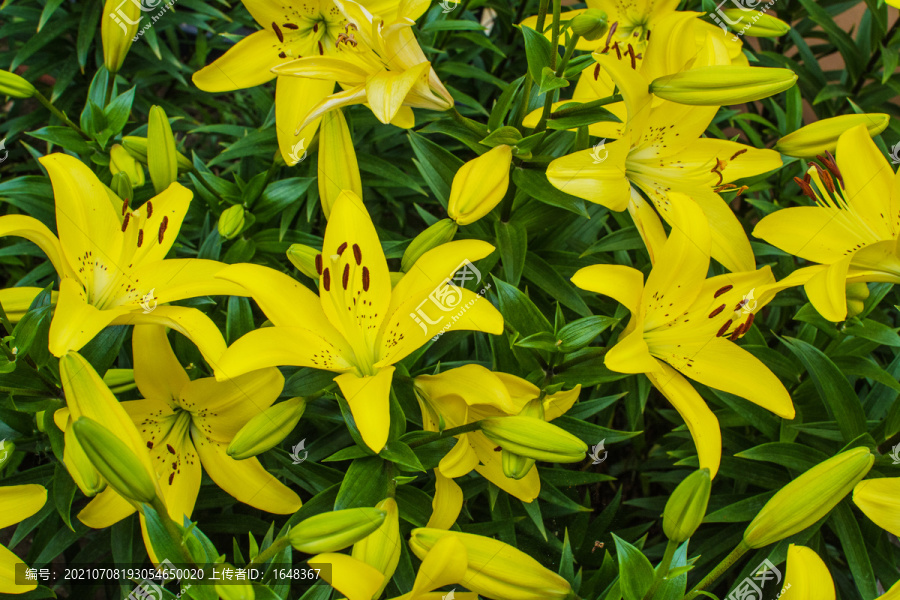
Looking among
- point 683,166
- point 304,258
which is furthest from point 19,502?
point 683,166

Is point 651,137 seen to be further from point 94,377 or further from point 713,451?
point 94,377

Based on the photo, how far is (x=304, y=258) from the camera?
0.81 meters

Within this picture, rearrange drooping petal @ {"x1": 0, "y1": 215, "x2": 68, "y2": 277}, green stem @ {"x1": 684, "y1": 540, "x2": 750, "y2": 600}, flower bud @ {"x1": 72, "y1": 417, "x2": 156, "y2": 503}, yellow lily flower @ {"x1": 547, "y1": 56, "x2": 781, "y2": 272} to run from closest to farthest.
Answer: flower bud @ {"x1": 72, "y1": 417, "x2": 156, "y2": 503}, green stem @ {"x1": 684, "y1": 540, "x2": 750, "y2": 600}, drooping petal @ {"x1": 0, "y1": 215, "x2": 68, "y2": 277}, yellow lily flower @ {"x1": 547, "y1": 56, "x2": 781, "y2": 272}

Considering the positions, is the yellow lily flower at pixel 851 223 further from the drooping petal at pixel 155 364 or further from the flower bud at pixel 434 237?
the drooping petal at pixel 155 364

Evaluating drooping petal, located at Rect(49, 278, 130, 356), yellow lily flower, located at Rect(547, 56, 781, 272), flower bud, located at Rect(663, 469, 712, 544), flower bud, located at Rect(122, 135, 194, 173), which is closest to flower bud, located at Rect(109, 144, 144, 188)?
flower bud, located at Rect(122, 135, 194, 173)

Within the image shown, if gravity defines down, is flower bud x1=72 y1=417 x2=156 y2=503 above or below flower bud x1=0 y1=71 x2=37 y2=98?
below

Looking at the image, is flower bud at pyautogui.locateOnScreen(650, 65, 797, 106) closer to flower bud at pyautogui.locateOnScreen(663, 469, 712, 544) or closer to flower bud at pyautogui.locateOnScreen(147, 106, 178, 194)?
flower bud at pyautogui.locateOnScreen(663, 469, 712, 544)

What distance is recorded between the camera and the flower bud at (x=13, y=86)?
37.9 inches

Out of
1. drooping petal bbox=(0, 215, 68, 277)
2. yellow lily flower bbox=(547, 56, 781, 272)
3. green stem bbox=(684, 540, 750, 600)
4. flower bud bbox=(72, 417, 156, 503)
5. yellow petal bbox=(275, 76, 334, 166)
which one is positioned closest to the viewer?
flower bud bbox=(72, 417, 156, 503)

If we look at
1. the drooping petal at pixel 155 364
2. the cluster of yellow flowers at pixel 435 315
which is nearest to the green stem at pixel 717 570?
the cluster of yellow flowers at pixel 435 315

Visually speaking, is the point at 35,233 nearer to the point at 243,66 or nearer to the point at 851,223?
the point at 243,66

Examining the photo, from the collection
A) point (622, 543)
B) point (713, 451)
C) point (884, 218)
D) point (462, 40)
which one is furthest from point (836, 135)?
point (462, 40)

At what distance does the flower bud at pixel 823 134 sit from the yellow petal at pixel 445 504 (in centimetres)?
57

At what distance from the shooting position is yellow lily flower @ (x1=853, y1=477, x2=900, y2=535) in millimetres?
748
